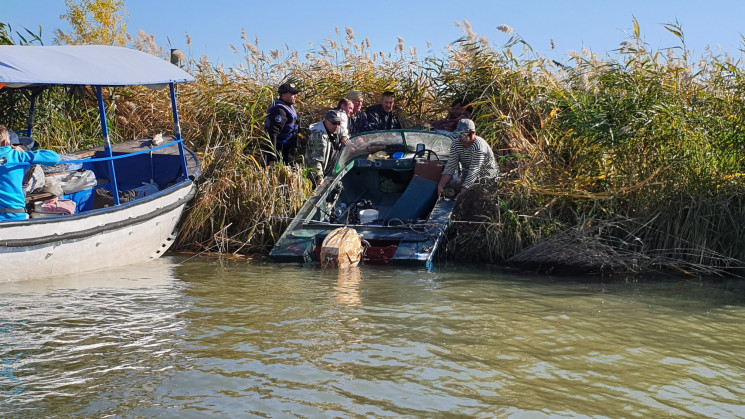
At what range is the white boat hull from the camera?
8.06m

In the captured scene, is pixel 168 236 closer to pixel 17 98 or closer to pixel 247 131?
pixel 247 131

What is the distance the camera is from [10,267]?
804 cm

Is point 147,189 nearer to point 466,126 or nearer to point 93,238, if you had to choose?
point 93,238

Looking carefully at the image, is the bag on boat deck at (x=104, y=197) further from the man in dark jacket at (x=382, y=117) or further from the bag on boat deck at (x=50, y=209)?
the man in dark jacket at (x=382, y=117)

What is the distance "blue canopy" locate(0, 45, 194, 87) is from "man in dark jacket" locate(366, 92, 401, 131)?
320cm

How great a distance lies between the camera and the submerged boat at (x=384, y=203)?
9.41 m

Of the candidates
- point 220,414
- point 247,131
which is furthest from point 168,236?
point 220,414

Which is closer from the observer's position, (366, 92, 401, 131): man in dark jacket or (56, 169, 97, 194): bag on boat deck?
(56, 169, 97, 194): bag on boat deck

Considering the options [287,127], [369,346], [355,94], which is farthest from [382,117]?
[369,346]

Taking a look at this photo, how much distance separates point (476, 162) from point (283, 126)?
293 cm

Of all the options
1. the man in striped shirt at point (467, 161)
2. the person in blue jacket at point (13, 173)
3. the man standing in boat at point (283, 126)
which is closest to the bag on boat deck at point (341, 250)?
the man in striped shirt at point (467, 161)

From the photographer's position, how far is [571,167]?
10.2 metres

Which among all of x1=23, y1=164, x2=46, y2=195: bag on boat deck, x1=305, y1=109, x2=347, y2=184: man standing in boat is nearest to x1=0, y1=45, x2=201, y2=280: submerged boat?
x1=23, y1=164, x2=46, y2=195: bag on boat deck

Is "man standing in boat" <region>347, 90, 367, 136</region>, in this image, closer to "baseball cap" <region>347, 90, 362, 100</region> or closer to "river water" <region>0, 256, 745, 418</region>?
"baseball cap" <region>347, 90, 362, 100</region>
